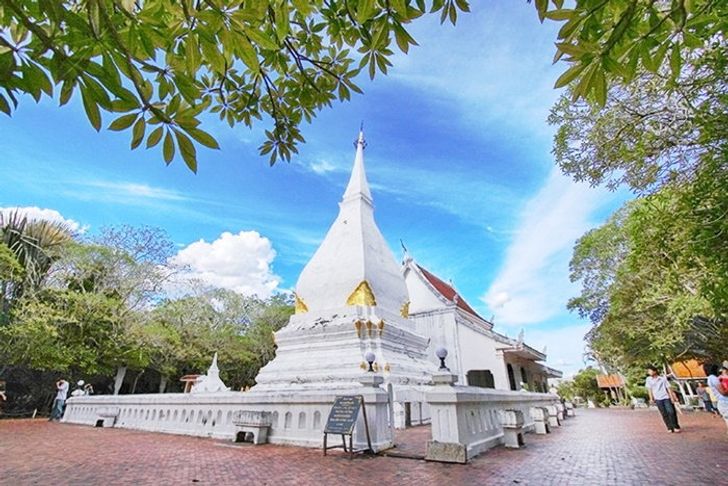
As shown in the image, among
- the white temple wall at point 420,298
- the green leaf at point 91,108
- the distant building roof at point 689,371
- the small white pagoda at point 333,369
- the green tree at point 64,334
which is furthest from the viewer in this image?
the distant building roof at point 689,371

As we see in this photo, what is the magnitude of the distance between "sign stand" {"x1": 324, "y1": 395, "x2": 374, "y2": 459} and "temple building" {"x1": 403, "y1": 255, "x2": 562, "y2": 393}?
11332 mm

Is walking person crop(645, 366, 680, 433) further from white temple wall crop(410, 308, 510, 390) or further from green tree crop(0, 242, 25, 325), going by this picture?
green tree crop(0, 242, 25, 325)

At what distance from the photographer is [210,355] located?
22891 mm

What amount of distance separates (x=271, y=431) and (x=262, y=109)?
581 centimetres

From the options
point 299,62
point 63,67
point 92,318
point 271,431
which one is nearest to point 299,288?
point 271,431

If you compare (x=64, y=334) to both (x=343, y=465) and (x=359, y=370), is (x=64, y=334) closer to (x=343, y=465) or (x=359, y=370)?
(x=359, y=370)

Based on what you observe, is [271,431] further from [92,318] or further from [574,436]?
[92,318]

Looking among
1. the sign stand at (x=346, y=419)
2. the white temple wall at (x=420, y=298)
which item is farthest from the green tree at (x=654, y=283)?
the white temple wall at (x=420, y=298)

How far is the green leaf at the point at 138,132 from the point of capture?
4.61 feet

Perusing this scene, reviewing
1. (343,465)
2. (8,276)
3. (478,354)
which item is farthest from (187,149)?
(8,276)

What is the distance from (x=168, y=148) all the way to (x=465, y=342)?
18.5m

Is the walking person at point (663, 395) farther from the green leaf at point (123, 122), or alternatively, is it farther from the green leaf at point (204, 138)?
the green leaf at point (123, 122)

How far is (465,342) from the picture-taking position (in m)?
18.3

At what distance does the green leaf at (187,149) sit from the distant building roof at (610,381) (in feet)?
137
